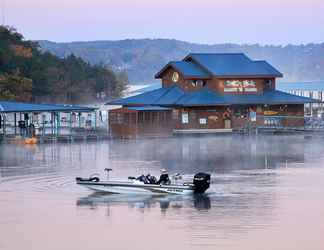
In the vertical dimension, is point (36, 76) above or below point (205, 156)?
above

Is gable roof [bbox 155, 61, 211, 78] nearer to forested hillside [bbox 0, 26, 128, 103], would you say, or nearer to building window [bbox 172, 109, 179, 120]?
building window [bbox 172, 109, 179, 120]

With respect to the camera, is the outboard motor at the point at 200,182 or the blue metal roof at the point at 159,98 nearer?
the outboard motor at the point at 200,182

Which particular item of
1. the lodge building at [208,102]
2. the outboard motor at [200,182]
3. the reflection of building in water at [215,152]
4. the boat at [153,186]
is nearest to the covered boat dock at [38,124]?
the lodge building at [208,102]

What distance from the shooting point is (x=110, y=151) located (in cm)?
5431

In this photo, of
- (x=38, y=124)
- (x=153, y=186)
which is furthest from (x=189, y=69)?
(x=153, y=186)

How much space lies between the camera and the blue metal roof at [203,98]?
2859 inches

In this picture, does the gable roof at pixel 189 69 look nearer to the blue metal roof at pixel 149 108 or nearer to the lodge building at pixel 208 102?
the lodge building at pixel 208 102

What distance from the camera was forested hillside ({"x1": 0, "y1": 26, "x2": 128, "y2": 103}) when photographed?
8125 cm

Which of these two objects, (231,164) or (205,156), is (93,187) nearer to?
(231,164)

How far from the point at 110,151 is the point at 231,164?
1059cm

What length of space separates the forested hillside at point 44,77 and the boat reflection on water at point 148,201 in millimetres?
43821

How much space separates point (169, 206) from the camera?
103 ft

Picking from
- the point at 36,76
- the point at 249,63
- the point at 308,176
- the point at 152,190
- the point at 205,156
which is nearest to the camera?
the point at 152,190

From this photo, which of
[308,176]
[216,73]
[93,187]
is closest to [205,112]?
[216,73]
